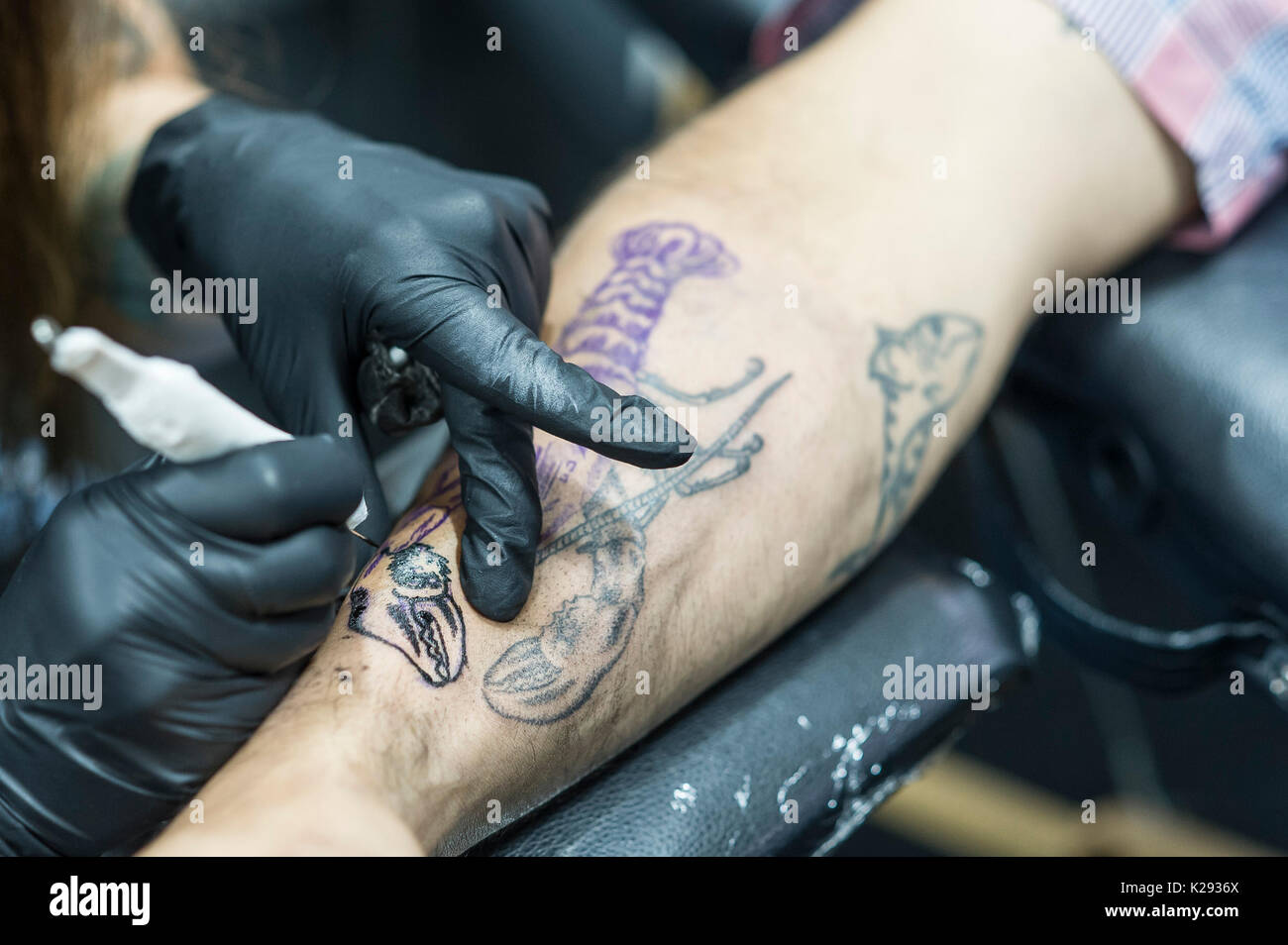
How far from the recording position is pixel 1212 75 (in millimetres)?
983

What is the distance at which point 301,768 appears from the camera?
622 millimetres

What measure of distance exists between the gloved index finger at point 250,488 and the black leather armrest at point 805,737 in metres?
0.30

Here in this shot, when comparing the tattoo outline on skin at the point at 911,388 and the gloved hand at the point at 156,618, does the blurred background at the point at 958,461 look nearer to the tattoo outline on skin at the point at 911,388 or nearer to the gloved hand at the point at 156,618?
the tattoo outline on skin at the point at 911,388

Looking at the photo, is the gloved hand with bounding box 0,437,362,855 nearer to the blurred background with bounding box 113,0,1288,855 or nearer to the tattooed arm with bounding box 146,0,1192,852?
the tattooed arm with bounding box 146,0,1192,852

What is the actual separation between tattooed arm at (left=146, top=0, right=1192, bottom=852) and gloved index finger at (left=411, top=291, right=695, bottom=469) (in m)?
0.08

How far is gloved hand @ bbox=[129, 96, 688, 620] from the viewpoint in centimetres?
69

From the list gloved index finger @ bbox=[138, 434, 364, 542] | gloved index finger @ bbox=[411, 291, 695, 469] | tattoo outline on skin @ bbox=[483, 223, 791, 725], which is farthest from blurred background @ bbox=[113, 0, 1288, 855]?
gloved index finger @ bbox=[138, 434, 364, 542]

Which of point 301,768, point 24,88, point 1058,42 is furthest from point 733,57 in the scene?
point 301,768

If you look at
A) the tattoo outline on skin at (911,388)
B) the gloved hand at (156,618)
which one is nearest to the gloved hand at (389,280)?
the gloved hand at (156,618)

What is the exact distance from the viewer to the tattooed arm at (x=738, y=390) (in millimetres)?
689

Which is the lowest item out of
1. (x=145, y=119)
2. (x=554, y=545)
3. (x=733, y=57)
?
(x=554, y=545)

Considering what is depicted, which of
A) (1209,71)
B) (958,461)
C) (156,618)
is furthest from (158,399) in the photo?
(958,461)

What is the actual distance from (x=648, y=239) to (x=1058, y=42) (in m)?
0.45
